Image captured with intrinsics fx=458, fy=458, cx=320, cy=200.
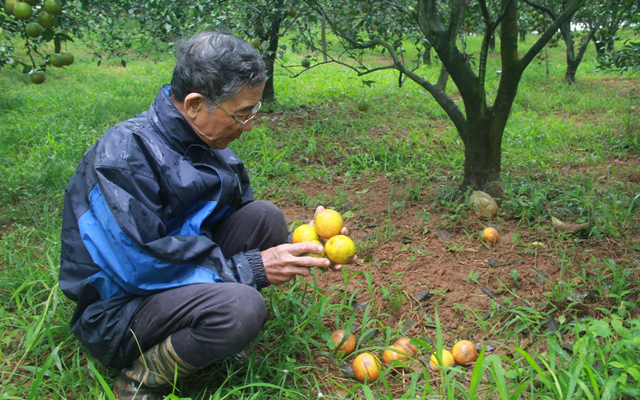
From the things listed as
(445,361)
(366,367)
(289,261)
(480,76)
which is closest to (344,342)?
(366,367)

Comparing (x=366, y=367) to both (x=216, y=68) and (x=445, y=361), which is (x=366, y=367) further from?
(x=216, y=68)

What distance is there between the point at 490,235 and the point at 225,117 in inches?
71.7

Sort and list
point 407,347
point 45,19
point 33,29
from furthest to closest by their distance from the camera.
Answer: point 33,29 → point 45,19 → point 407,347

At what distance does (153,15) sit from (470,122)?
298cm

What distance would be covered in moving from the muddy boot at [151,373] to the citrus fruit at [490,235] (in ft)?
6.29

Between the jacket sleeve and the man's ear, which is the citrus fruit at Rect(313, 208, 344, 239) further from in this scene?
the man's ear

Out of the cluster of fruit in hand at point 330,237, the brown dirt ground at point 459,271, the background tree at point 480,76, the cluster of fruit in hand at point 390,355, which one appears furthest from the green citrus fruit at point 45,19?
the cluster of fruit in hand at point 390,355

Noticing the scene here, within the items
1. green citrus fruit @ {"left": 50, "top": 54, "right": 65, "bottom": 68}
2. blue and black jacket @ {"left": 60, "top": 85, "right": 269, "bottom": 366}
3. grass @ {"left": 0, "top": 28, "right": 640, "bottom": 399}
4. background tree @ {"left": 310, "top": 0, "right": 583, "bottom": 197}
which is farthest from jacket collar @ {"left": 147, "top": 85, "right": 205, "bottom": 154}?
green citrus fruit @ {"left": 50, "top": 54, "right": 65, "bottom": 68}

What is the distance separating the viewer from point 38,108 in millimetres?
6020

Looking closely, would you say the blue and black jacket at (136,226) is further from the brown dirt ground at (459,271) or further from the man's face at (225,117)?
the brown dirt ground at (459,271)

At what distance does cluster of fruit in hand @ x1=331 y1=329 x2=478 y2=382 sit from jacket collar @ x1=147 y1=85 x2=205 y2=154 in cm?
106

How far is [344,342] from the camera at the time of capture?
2.00m

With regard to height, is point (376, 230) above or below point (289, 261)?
below

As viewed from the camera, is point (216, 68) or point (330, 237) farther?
point (330, 237)
